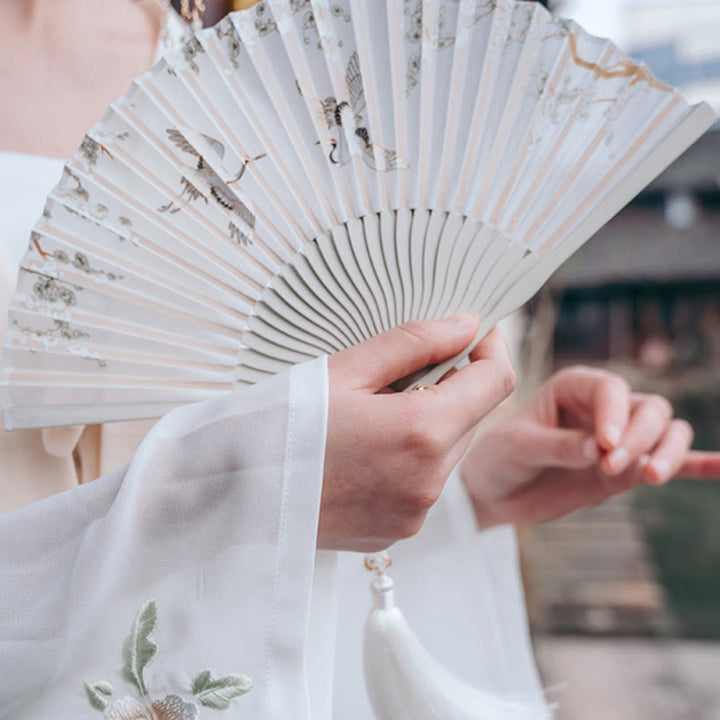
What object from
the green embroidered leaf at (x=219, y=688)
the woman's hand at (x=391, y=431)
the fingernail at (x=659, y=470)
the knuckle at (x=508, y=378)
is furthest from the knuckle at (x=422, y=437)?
the fingernail at (x=659, y=470)

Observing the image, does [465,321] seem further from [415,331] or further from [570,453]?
[570,453]

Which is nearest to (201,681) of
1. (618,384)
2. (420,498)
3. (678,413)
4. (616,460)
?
(420,498)

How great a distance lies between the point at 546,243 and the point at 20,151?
578mm

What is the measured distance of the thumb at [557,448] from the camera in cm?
107

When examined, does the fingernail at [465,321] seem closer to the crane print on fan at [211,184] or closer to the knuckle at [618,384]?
the crane print on fan at [211,184]

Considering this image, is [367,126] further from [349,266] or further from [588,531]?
[588,531]

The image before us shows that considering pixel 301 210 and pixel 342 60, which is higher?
pixel 342 60

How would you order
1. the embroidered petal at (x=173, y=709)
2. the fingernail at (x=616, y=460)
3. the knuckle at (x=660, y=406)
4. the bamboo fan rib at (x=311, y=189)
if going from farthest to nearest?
1. the knuckle at (x=660, y=406)
2. the fingernail at (x=616, y=460)
3. the bamboo fan rib at (x=311, y=189)
4. the embroidered petal at (x=173, y=709)

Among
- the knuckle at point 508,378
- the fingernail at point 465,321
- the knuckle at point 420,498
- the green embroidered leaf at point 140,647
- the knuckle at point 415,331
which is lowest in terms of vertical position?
the green embroidered leaf at point 140,647

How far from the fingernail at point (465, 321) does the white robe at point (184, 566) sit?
0.14m

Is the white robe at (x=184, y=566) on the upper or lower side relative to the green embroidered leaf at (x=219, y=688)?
upper

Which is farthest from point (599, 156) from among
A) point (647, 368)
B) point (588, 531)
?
point (647, 368)

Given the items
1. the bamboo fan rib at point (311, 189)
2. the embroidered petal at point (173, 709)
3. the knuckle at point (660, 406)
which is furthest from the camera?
the knuckle at point (660, 406)

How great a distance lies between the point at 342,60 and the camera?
2.34 ft
